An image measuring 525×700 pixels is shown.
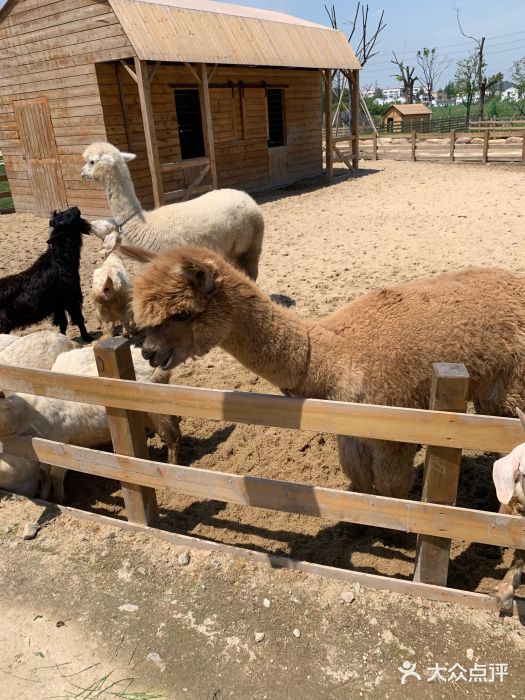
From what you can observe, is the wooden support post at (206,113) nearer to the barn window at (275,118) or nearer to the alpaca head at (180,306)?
the barn window at (275,118)

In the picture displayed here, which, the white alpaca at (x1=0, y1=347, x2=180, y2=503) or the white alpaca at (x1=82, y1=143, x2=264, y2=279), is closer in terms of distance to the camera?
the white alpaca at (x1=0, y1=347, x2=180, y2=503)

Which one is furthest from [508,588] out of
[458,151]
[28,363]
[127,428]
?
[458,151]

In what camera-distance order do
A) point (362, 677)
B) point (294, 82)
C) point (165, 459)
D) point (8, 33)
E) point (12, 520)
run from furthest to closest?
point (294, 82) → point (8, 33) → point (165, 459) → point (12, 520) → point (362, 677)

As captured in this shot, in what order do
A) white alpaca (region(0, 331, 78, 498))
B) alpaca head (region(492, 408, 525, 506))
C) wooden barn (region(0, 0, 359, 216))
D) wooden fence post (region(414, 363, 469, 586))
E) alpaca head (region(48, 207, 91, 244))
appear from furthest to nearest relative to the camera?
wooden barn (region(0, 0, 359, 216)) < alpaca head (region(48, 207, 91, 244)) < white alpaca (region(0, 331, 78, 498)) < wooden fence post (region(414, 363, 469, 586)) < alpaca head (region(492, 408, 525, 506))

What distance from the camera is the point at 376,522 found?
254 centimetres

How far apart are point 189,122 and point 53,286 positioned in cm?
1003

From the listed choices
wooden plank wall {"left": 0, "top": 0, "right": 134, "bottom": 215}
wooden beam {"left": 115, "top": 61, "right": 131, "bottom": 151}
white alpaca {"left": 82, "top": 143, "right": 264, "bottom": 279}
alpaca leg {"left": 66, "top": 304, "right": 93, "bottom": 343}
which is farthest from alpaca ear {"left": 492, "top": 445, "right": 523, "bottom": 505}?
wooden beam {"left": 115, "top": 61, "right": 131, "bottom": 151}

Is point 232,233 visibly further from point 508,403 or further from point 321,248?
point 508,403

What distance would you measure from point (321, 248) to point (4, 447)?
23.0ft

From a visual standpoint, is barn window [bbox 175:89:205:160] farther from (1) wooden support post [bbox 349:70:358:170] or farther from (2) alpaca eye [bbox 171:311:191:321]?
(2) alpaca eye [bbox 171:311:191:321]

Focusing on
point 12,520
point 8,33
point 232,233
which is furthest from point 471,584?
point 8,33

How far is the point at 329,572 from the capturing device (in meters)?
2.69

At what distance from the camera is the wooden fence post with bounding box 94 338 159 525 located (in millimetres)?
2850

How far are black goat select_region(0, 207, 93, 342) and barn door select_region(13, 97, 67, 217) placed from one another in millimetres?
7644
